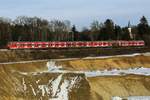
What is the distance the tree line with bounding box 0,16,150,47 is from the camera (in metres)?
127

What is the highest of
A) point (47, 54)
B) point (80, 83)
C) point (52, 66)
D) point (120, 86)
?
point (80, 83)

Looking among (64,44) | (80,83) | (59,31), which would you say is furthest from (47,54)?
(59,31)

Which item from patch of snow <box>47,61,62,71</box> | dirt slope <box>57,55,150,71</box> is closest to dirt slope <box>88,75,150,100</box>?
patch of snow <box>47,61,62,71</box>

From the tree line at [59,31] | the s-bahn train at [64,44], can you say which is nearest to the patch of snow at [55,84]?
the s-bahn train at [64,44]

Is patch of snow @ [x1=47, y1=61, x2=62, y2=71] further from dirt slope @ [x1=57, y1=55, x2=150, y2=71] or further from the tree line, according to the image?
the tree line

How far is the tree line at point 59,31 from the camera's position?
127456 millimetres

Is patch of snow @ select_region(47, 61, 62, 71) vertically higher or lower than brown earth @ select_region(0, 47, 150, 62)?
lower

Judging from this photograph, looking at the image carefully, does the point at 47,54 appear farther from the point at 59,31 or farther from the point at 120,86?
the point at 59,31

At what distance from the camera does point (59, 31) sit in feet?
531

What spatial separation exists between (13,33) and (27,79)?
315 ft

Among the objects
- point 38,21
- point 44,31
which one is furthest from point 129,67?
point 38,21

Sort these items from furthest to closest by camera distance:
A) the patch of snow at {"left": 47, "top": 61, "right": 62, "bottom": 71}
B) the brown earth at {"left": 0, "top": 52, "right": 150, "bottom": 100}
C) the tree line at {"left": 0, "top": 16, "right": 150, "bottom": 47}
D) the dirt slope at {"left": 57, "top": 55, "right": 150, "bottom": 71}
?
1. the tree line at {"left": 0, "top": 16, "right": 150, "bottom": 47}
2. the dirt slope at {"left": 57, "top": 55, "right": 150, "bottom": 71}
3. the patch of snow at {"left": 47, "top": 61, "right": 62, "bottom": 71}
4. the brown earth at {"left": 0, "top": 52, "right": 150, "bottom": 100}

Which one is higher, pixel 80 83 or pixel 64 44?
pixel 64 44

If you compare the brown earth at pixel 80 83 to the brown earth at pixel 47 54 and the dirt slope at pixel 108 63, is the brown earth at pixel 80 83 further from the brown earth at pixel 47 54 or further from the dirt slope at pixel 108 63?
the brown earth at pixel 47 54
